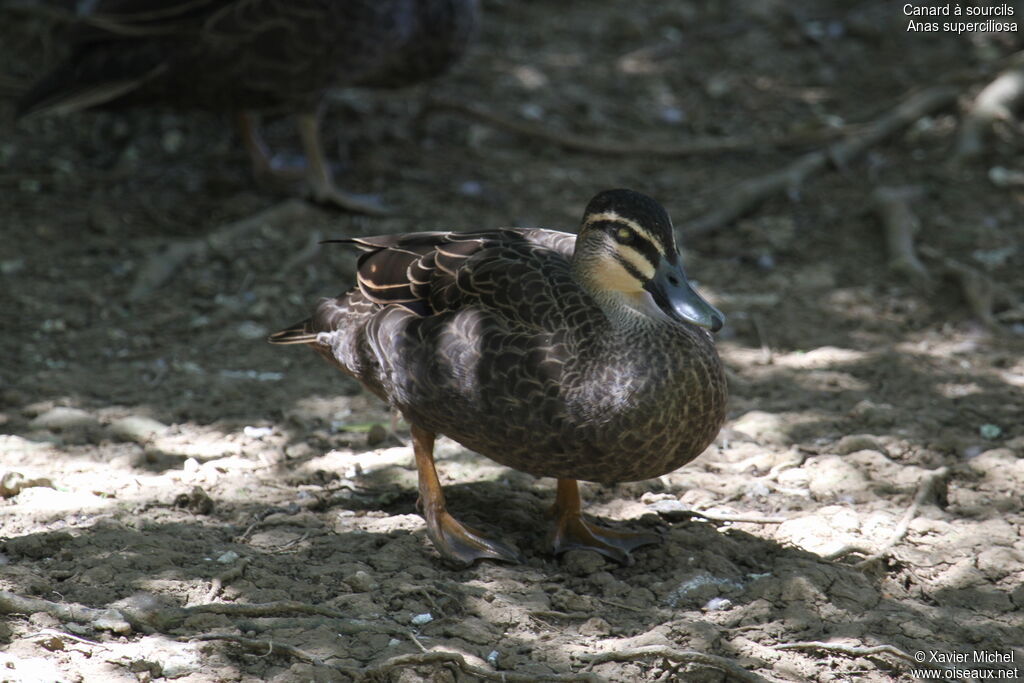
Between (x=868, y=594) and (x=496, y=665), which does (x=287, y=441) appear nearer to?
(x=496, y=665)

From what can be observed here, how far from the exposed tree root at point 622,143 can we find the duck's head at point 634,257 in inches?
169

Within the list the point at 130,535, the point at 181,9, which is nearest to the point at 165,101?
the point at 181,9

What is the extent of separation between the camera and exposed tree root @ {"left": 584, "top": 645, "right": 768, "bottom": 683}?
319cm

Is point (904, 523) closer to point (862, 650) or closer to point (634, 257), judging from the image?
point (862, 650)

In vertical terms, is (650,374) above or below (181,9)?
below

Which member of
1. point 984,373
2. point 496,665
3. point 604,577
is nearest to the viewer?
point 496,665

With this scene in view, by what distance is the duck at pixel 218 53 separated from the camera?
6598 millimetres

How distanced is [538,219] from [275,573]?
3.81 meters

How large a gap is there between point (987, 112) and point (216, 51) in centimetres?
508

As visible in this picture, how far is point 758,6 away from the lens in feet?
31.2

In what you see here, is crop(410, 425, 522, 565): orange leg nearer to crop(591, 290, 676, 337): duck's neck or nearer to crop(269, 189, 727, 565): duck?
crop(269, 189, 727, 565): duck

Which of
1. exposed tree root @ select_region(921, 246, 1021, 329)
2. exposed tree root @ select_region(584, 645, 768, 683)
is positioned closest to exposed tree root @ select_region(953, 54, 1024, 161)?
exposed tree root @ select_region(921, 246, 1021, 329)

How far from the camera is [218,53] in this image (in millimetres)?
6637

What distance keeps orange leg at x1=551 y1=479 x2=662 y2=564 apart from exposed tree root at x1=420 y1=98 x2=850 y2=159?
4361 millimetres
